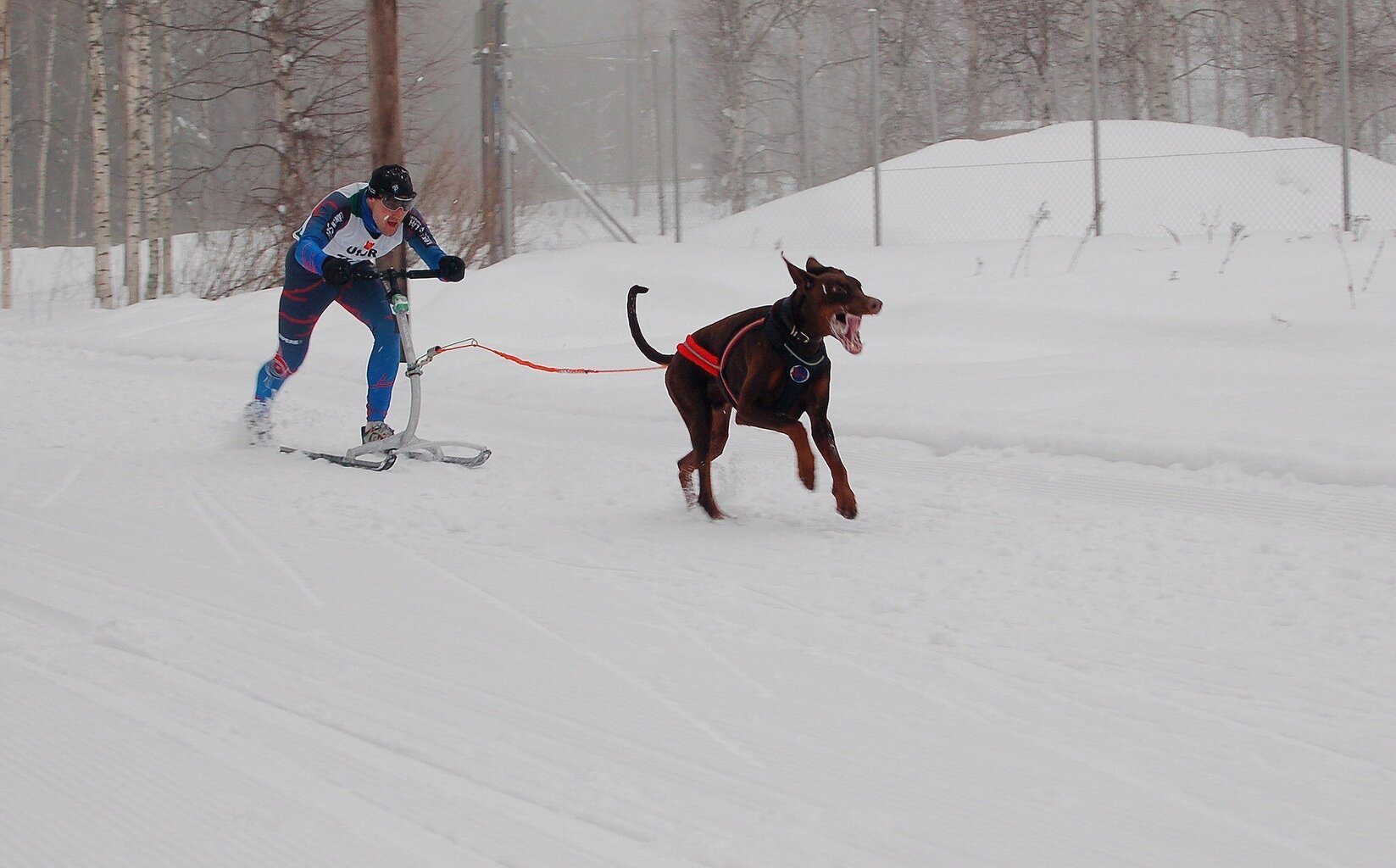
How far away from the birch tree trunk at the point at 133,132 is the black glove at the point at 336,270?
13.9 metres

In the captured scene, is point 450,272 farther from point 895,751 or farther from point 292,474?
point 895,751

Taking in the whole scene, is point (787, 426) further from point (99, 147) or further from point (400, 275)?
point (99, 147)

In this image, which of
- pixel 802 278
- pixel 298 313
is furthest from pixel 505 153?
pixel 802 278

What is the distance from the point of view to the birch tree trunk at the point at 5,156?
727 inches

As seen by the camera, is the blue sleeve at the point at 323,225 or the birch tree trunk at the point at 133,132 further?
the birch tree trunk at the point at 133,132

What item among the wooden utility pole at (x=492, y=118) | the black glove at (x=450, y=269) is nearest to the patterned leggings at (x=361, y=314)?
the black glove at (x=450, y=269)

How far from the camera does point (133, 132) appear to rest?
62.3 ft

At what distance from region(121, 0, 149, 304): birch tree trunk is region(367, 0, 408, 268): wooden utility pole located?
8008mm

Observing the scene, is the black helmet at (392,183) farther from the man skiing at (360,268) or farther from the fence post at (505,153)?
the fence post at (505,153)

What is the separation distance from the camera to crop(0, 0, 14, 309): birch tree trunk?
60.6 feet

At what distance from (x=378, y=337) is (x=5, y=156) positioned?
15767 millimetres

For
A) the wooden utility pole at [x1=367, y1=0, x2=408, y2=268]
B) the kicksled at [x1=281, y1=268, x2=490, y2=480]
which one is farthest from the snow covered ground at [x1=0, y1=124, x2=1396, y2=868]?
the wooden utility pole at [x1=367, y1=0, x2=408, y2=268]

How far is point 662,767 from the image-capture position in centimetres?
274

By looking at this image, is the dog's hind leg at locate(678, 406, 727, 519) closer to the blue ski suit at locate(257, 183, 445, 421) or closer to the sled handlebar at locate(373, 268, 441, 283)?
Answer: the sled handlebar at locate(373, 268, 441, 283)
